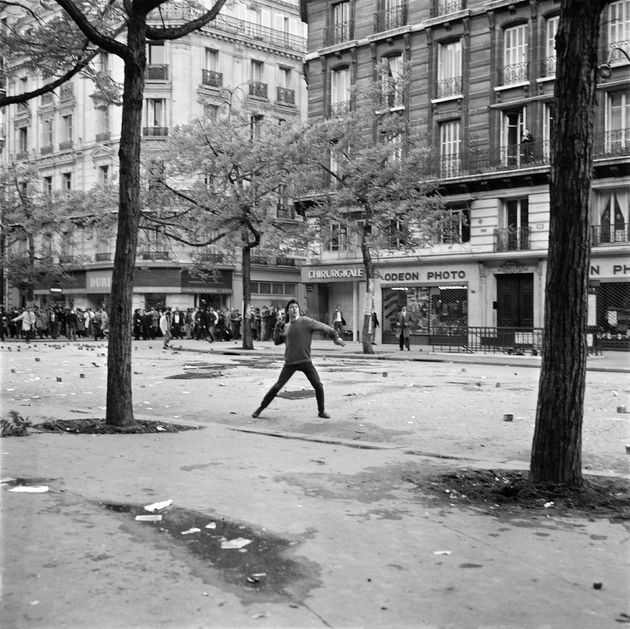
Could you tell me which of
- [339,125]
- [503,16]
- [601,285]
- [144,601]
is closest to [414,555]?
[144,601]

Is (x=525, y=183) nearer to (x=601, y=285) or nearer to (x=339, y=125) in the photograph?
(x=601, y=285)

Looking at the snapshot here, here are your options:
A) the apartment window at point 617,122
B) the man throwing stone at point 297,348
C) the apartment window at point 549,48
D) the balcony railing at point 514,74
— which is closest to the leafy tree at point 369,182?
the balcony railing at point 514,74

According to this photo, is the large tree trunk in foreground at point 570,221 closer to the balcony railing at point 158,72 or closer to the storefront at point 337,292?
the storefront at point 337,292

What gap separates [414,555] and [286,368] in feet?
22.4

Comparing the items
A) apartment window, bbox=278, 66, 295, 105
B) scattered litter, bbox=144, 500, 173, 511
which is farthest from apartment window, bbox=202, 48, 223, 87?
scattered litter, bbox=144, 500, 173, 511

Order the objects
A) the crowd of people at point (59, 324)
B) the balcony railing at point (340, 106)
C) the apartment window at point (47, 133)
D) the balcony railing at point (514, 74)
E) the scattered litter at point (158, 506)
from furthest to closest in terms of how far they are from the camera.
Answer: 1. the apartment window at point (47, 133)
2. the crowd of people at point (59, 324)
3. the balcony railing at point (340, 106)
4. the balcony railing at point (514, 74)
5. the scattered litter at point (158, 506)

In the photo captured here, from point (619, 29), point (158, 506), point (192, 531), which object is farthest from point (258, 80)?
point (192, 531)

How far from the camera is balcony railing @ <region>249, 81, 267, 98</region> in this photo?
2144 inches

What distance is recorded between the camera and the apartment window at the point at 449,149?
3797 cm

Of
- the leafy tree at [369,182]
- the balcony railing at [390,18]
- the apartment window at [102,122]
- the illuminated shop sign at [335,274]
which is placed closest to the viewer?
the leafy tree at [369,182]

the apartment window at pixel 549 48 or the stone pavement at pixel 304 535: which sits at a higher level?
the apartment window at pixel 549 48

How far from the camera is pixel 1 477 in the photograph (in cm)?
682

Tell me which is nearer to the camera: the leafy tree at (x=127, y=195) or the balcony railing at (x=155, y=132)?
the leafy tree at (x=127, y=195)

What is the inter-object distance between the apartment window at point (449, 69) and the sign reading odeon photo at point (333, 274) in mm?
9620
